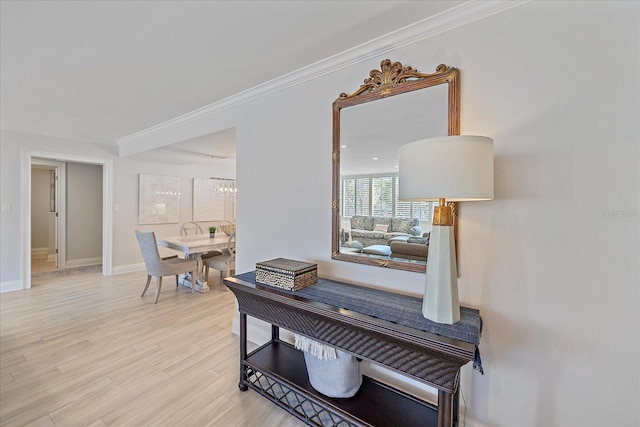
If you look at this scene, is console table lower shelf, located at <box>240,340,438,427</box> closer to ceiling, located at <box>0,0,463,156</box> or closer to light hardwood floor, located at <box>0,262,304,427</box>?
light hardwood floor, located at <box>0,262,304,427</box>

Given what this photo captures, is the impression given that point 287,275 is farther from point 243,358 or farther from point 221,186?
point 221,186

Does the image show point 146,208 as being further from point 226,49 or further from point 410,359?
point 410,359

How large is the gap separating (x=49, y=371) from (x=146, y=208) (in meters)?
3.57

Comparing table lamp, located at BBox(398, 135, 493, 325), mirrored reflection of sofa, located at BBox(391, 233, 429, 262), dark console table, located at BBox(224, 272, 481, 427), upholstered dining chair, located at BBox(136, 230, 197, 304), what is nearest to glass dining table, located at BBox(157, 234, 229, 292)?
upholstered dining chair, located at BBox(136, 230, 197, 304)

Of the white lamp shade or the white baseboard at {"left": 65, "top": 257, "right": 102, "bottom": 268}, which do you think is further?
the white baseboard at {"left": 65, "top": 257, "right": 102, "bottom": 268}

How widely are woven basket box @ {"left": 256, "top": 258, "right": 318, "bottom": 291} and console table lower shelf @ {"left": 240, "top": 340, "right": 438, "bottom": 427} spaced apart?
59cm

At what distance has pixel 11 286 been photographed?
3.77 meters

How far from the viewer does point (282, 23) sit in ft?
5.22

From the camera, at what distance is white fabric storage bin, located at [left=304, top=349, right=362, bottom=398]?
1.54 meters

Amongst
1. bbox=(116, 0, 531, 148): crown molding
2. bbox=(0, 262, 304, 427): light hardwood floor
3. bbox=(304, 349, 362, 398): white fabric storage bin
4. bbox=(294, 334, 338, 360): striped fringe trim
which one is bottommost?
bbox=(0, 262, 304, 427): light hardwood floor

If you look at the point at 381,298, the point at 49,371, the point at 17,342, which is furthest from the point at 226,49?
the point at 17,342

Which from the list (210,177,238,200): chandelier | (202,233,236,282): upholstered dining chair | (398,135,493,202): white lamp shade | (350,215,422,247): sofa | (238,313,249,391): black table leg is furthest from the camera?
(210,177,238,200): chandelier

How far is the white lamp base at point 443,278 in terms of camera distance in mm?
1186

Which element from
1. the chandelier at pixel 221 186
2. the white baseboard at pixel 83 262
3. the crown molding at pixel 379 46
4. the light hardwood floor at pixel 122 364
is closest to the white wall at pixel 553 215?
the crown molding at pixel 379 46
